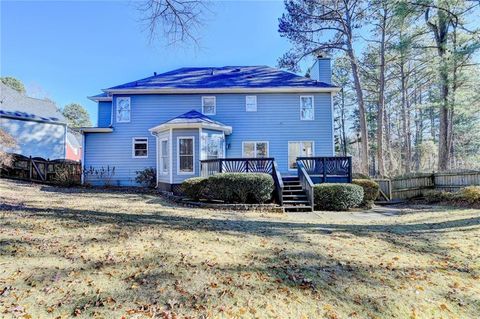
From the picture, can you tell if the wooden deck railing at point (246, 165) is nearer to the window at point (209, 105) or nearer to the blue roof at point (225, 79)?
the window at point (209, 105)

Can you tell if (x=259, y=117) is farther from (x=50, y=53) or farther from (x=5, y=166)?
(x=50, y=53)

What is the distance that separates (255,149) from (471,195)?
9.74m

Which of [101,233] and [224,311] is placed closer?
[224,311]

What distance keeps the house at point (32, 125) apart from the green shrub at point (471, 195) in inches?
960

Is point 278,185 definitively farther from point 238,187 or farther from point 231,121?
point 231,121

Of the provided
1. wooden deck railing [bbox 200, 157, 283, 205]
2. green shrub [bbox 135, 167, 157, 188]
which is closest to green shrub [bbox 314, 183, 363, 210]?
wooden deck railing [bbox 200, 157, 283, 205]

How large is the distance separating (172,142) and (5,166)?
9092 millimetres

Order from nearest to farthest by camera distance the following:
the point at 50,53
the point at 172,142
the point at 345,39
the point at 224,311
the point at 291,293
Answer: the point at 224,311 < the point at 291,293 < the point at 172,142 < the point at 345,39 < the point at 50,53

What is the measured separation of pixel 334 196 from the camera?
10031mm

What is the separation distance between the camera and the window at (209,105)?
15.8m

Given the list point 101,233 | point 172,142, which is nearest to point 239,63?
point 172,142

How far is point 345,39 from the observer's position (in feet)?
62.3

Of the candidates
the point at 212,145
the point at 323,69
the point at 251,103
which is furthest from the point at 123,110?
the point at 323,69

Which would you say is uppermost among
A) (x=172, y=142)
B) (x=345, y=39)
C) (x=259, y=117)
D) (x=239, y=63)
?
(x=345, y=39)
